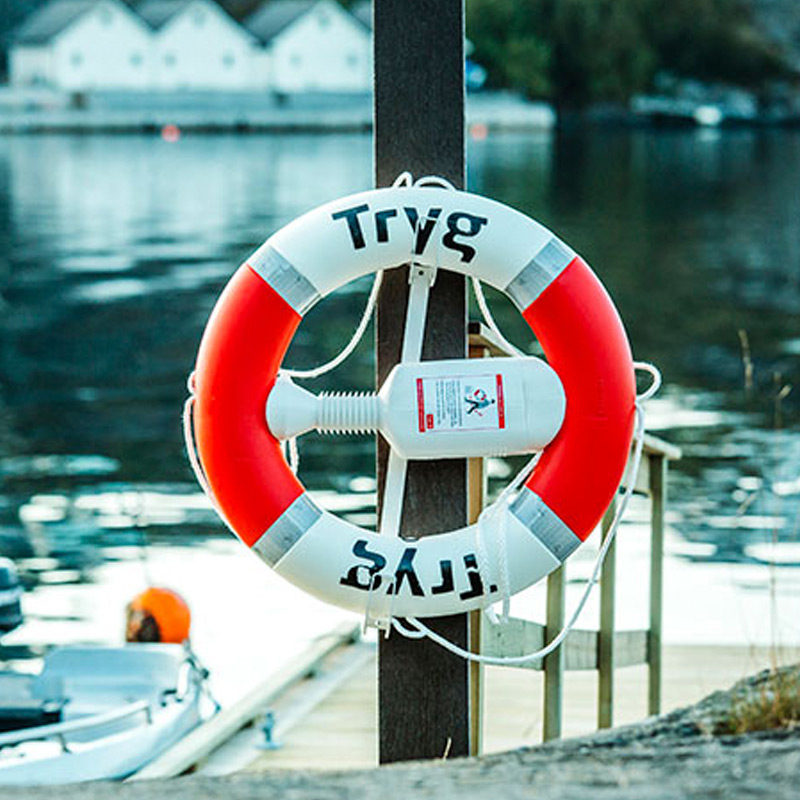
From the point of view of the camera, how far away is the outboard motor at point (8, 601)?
5.27m

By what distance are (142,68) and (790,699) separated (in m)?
61.3

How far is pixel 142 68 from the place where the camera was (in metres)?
61.9

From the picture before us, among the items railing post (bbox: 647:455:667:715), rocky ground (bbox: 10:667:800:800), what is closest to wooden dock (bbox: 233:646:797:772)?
railing post (bbox: 647:455:667:715)

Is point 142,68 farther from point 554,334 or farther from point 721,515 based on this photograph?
point 554,334

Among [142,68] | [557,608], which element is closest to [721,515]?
[557,608]

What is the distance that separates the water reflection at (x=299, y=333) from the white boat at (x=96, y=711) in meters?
1.56

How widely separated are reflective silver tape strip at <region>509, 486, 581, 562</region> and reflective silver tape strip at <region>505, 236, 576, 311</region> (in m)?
0.25

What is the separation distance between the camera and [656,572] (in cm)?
354

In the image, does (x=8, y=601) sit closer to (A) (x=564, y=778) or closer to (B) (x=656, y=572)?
(B) (x=656, y=572)

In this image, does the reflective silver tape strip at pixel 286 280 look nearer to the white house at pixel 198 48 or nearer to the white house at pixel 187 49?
the white house at pixel 187 49

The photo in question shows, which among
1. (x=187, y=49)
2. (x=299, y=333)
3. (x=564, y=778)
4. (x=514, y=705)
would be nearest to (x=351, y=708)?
(x=514, y=705)

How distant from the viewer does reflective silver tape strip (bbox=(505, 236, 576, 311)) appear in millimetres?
2516

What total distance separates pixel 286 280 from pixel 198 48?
60.9 meters

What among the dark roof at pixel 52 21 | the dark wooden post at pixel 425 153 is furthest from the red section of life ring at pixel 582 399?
the dark roof at pixel 52 21
